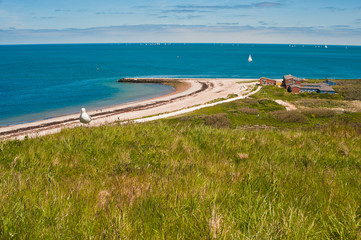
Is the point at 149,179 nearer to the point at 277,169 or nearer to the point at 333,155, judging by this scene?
the point at 277,169

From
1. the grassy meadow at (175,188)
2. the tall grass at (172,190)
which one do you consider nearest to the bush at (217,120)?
the grassy meadow at (175,188)

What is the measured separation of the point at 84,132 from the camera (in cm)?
630

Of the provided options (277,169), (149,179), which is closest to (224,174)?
(277,169)

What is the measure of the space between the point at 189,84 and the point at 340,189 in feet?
305

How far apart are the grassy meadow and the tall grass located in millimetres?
13

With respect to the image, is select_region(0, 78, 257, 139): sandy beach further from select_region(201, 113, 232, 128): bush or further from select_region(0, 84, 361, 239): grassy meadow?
select_region(0, 84, 361, 239): grassy meadow

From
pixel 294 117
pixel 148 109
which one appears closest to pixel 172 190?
pixel 294 117

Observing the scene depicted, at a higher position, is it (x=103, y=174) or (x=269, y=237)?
(x=269, y=237)

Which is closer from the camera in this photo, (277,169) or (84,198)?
(84,198)

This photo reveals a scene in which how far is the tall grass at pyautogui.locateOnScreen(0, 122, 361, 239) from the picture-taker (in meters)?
2.08

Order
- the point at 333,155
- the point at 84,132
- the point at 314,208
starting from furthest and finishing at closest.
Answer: the point at 84,132, the point at 333,155, the point at 314,208

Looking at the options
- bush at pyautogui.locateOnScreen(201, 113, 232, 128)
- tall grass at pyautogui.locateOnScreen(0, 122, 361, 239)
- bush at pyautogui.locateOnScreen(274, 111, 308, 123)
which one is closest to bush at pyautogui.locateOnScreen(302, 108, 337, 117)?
bush at pyautogui.locateOnScreen(274, 111, 308, 123)

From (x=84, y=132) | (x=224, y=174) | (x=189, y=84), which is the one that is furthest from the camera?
(x=189, y=84)

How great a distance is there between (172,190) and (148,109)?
53856 mm
